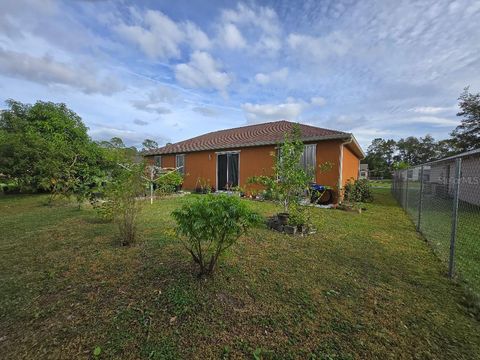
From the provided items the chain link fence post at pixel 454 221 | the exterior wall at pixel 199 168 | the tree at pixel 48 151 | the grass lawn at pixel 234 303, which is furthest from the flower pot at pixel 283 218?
the exterior wall at pixel 199 168

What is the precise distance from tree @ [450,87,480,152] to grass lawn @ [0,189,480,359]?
2130cm

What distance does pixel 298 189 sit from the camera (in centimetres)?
523

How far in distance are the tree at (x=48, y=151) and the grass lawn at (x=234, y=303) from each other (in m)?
3.25

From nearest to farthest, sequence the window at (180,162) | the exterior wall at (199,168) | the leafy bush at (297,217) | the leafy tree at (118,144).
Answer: the leafy bush at (297,217)
the leafy tree at (118,144)
the exterior wall at (199,168)
the window at (180,162)

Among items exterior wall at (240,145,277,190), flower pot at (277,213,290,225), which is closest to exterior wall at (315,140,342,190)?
exterior wall at (240,145,277,190)

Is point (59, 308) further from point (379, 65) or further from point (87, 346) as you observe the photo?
point (379, 65)

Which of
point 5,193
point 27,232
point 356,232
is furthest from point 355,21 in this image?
point 5,193

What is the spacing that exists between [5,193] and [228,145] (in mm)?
14319

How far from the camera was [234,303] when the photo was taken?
2326mm

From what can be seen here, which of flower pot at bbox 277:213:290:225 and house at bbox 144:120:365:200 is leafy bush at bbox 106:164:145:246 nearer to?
house at bbox 144:120:365:200

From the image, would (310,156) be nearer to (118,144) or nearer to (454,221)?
(454,221)

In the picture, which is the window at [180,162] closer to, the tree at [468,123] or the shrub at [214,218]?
the shrub at [214,218]

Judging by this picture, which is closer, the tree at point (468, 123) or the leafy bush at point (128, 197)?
the leafy bush at point (128, 197)

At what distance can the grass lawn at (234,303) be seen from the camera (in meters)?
1.78
